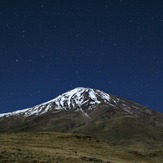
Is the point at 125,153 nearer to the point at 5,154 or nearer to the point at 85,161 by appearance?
the point at 85,161

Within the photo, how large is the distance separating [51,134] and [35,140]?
10.5 metres

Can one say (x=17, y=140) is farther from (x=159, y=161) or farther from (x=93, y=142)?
(x=159, y=161)

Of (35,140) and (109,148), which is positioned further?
(109,148)

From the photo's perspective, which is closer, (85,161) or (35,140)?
(85,161)

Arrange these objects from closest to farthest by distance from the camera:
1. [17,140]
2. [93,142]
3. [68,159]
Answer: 1. [68,159]
2. [17,140]
3. [93,142]

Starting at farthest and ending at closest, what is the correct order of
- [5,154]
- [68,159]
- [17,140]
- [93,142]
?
[93,142], [17,140], [68,159], [5,154]

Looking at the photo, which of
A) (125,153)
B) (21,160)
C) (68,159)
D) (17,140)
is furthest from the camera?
(125,153)

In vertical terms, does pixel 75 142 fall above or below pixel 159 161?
above

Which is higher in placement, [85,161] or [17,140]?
[17,140]

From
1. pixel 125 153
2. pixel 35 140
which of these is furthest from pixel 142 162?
pixel 35 140

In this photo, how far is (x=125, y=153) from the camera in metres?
58.3

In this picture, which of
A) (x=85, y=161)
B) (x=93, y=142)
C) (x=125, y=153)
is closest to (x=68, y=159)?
(x=85, y=161)

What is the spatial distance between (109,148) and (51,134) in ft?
39.8

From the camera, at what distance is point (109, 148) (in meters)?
60.2
